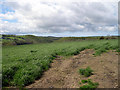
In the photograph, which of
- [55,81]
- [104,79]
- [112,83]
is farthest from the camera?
[55,81]

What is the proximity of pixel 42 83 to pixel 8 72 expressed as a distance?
3558 millimetres

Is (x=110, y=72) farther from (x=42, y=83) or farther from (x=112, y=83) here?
(x=42, y=83)

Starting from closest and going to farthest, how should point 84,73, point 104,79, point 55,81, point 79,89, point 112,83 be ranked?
1. point 79,89
2. point 112,83
3. point 104,79
4. point 55,81
5. point 84,73

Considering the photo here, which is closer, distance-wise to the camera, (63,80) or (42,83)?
(42,83)

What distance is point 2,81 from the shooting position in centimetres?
838

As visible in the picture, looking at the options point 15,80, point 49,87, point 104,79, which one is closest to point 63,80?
point 49,87

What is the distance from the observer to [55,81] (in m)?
8.80

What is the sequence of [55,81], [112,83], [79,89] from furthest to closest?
[55,81] < [112,83] < [79,89]

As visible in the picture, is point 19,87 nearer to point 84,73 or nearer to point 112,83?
point 84,73

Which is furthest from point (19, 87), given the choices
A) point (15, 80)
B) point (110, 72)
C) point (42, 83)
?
point (110, 72)

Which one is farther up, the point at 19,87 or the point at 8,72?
the point at 8,72

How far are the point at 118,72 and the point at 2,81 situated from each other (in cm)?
998

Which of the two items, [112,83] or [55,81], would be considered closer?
[112,83]

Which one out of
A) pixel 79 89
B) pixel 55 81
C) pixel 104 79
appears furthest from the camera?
pixel 55 81
